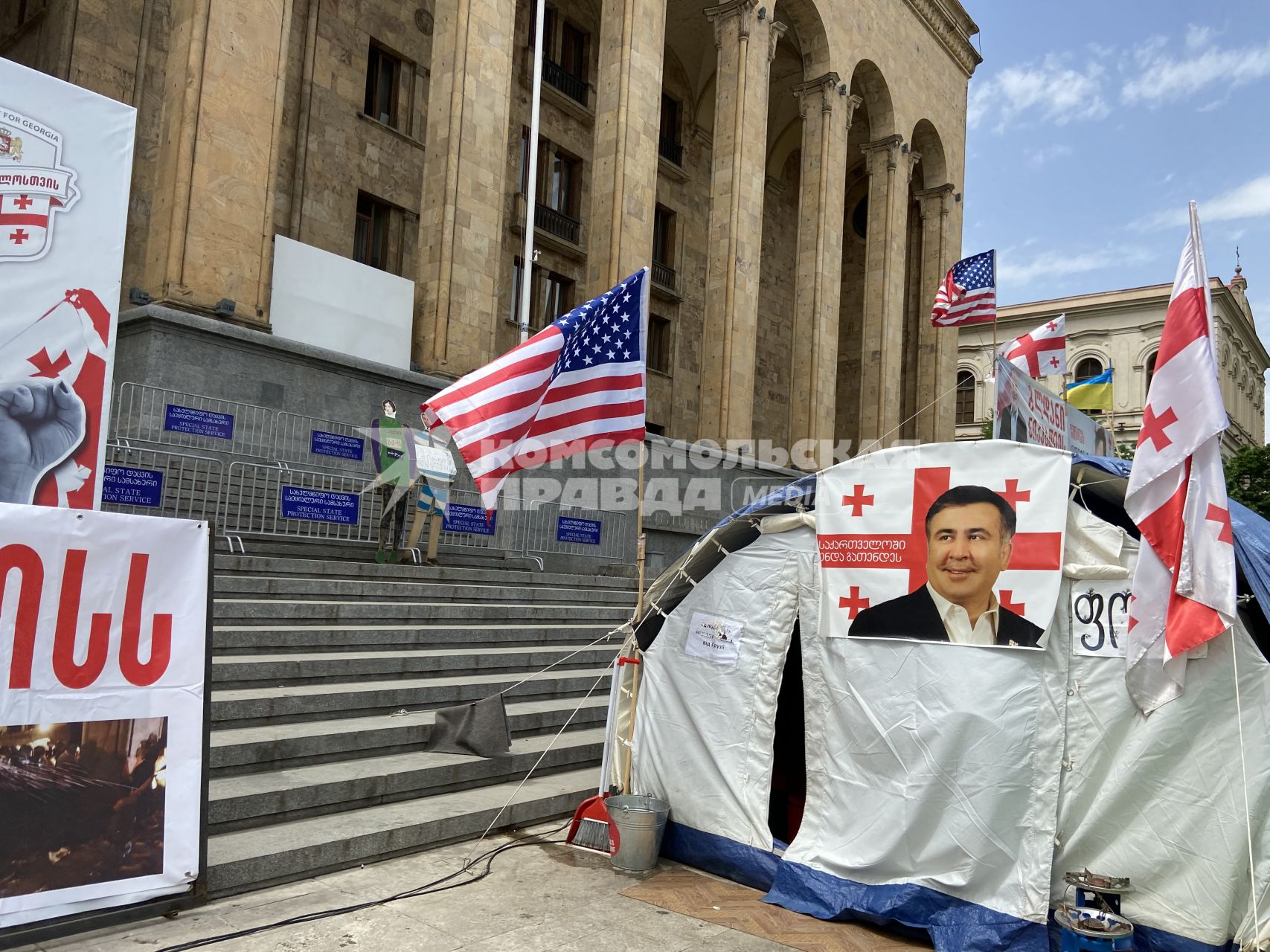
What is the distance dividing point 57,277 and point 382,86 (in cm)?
1832

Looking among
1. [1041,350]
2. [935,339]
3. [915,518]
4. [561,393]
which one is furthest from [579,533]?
[935,339]

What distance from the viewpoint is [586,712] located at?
32.1 feet

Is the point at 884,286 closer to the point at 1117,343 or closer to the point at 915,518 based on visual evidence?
the point at 915,518

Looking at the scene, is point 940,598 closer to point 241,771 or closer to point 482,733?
point 482,733

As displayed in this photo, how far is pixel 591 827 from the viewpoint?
270 inches

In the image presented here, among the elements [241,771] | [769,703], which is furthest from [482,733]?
[769,703]

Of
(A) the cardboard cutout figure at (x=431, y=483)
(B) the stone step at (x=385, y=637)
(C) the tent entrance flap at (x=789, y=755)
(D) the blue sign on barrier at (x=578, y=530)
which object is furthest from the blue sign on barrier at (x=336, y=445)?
(C) the tent entrance flap at (x=789, y=755)

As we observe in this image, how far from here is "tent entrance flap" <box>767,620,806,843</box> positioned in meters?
7.13

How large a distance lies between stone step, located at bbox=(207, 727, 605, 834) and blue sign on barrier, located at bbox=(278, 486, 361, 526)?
5.87 metres

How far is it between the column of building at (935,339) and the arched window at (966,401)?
22903 mm

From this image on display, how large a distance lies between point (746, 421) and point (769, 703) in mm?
17268

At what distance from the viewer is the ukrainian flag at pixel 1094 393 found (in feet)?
55.0

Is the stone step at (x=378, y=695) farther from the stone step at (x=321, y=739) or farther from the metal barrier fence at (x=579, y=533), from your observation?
the metal barrier fence at (x=579, y=533)

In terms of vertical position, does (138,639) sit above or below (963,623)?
below
